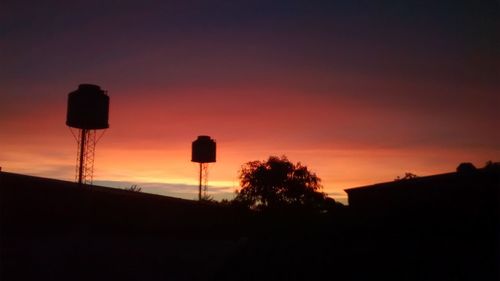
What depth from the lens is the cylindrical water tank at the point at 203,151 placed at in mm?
51906

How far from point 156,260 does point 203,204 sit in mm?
19004

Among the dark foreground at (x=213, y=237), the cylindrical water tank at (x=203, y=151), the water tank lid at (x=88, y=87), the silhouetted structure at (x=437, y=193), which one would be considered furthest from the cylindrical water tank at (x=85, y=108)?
the silhouetted structure at (x=437, y=193)

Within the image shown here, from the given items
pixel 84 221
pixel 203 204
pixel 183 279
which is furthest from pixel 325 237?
pixel 203 204

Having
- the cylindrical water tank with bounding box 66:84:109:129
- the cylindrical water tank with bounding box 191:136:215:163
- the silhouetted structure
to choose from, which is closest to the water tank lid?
the cylindrical water tank with bounding box 66:84:109:129

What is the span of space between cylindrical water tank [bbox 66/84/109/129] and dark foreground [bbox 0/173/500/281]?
6803 millimetres

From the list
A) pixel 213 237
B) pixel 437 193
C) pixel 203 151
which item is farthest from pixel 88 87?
pixel 437 193

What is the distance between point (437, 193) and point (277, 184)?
29.0 m

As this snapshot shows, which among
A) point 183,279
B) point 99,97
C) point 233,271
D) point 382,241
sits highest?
point 99,97

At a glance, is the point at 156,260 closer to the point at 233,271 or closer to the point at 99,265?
the point at 99,265

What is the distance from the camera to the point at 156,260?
22219mm

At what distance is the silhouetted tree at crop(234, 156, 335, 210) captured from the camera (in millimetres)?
53125

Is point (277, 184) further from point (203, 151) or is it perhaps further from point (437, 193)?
point (437, 193)

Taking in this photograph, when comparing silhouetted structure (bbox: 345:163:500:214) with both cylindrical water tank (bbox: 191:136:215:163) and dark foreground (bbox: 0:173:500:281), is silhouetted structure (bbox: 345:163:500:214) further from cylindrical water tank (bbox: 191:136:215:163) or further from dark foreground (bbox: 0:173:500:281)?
cylindrical water tank (bbox: 191:136:215:163)

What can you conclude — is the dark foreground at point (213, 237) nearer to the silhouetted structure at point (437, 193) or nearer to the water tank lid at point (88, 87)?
the silhouetted structure at point (437, 193)
